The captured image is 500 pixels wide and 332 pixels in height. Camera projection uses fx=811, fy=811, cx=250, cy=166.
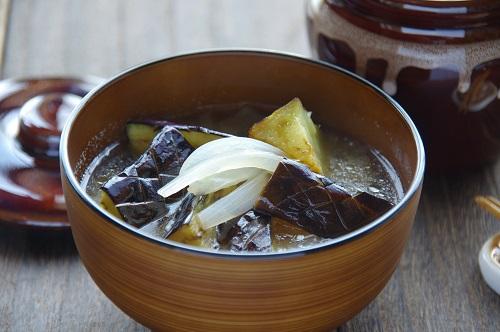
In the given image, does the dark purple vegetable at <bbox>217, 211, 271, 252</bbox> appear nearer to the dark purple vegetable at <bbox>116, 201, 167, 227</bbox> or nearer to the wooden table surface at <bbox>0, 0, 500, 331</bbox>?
the dark purple vegetable at <bbox>116, 201, 167, 227</bbox>

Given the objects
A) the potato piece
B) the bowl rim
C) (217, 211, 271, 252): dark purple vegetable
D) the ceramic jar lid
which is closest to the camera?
the bowl rim

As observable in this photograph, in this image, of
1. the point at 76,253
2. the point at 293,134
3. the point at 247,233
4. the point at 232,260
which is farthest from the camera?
the point at 76,253

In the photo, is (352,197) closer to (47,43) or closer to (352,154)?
(352,154)

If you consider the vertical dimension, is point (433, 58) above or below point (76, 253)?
above

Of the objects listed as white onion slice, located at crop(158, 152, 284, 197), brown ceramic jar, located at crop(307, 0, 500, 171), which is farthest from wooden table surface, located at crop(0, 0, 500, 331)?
white onion slice, located at crop(158, 152, 284, 197)

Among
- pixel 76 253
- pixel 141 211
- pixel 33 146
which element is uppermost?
pixel 141 211

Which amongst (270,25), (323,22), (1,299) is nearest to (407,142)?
(323,22)

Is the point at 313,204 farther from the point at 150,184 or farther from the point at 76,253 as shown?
Result: the point at 76,253

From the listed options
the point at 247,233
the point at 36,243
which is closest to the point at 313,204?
the point at 247,233

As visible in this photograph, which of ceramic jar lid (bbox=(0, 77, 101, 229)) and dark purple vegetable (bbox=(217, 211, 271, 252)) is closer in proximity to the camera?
dark purple vegetable (bbox=(217, 211, 271, 252))
